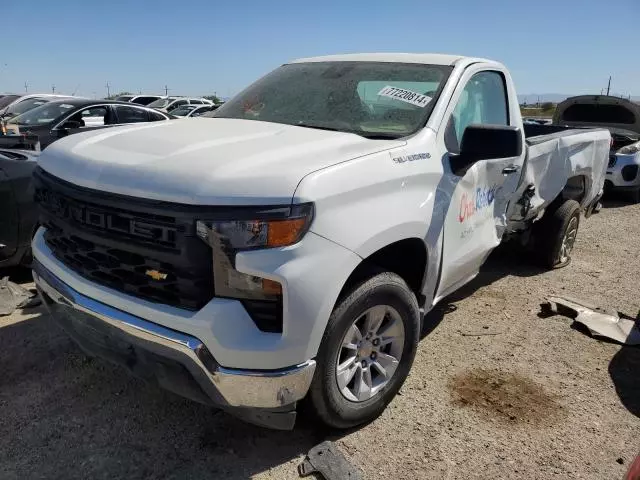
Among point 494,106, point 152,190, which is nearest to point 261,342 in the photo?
point 152,190

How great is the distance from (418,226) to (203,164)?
3.74 ft

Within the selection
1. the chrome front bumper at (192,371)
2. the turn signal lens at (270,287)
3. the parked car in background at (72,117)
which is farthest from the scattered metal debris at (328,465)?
the parked car in background at (72,117)

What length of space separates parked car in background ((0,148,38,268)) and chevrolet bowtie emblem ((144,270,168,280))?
2.48 m

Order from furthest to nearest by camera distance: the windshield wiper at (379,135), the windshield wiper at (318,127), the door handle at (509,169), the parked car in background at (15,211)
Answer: the parked car in background at (15,211) → the door handle at (509,169) → the windshield wiper at (318,127) → the windshield wiper at (379,135)

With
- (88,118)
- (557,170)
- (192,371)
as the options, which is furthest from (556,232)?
(88,118)

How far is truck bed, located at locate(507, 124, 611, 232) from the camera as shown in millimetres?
4402

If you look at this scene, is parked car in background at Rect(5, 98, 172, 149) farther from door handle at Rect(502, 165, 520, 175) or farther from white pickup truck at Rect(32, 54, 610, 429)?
door handle at Rect(502, 165, 520, 175)

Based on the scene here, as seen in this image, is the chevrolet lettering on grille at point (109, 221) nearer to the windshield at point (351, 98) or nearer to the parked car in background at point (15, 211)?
the windshield at point (351, 98)

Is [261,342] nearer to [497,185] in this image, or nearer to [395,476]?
[395,476]

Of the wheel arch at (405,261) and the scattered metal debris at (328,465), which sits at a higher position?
the wheel arch at (405,261)

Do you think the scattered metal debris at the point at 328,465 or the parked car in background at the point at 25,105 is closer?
the scattered metal debris at the point at 328,465

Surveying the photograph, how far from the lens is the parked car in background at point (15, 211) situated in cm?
425

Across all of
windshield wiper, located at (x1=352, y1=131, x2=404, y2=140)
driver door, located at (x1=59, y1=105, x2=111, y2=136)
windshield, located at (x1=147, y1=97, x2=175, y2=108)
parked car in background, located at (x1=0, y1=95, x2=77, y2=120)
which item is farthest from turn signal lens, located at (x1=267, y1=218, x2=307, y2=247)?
windshield, located at (x1=147, y1=97, x2=175, y2=108)

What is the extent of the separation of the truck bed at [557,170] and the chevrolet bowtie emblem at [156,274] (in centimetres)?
282
